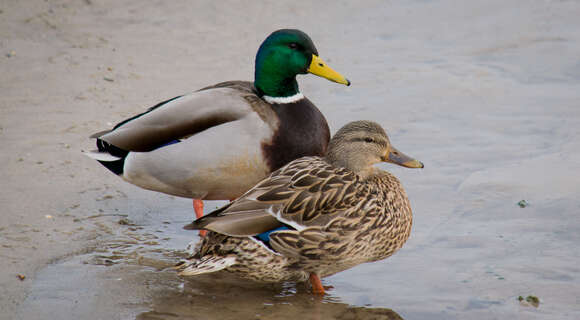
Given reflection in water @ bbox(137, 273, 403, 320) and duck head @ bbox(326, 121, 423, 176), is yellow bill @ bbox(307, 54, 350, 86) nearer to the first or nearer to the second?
duck head @ bbox(326, 121, 423, 176)

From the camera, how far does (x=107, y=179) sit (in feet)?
18.5

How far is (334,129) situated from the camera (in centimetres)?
631

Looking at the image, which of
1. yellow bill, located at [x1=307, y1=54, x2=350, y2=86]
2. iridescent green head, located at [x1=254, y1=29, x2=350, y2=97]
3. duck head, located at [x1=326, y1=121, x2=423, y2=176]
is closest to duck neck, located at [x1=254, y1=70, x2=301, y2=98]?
iridescent green head, located at [x1=254, y1=29, x2=350, y2=97]

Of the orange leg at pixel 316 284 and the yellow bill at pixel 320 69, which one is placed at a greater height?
the yellow bill at pixel 320 69

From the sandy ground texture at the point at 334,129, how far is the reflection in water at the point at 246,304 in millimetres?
13

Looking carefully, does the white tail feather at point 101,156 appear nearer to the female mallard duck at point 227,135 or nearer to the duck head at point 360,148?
the female mallard duck at point 227,135

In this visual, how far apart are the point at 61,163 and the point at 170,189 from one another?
1115mm

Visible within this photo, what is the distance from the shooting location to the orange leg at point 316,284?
14.0 ft

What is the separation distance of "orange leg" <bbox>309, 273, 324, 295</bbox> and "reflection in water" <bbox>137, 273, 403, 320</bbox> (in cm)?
4

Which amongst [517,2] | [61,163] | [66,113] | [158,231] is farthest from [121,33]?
[517,2]

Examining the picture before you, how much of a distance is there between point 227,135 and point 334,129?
5.85 ft

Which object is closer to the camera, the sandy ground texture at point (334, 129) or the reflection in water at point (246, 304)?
the reflection in water at point (246, 304)

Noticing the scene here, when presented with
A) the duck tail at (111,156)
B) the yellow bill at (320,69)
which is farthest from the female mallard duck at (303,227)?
the duck tail at (111,156)

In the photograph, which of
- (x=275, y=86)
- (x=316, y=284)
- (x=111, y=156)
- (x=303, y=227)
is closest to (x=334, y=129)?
(x=275, y=86)
